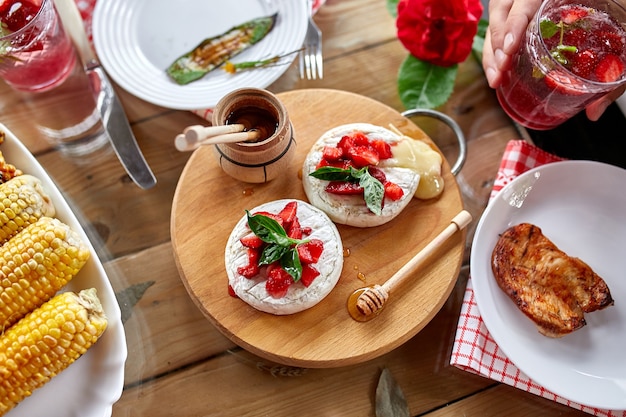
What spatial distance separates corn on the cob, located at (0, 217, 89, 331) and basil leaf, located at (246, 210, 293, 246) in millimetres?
479

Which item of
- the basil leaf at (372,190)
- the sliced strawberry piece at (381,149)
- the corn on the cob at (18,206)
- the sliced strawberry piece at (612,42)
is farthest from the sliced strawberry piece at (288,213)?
the sliced strawberry piece at (612,42)

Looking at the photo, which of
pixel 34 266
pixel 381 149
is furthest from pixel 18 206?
pixel 381 149

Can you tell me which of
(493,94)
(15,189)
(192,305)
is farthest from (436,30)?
(15,189)

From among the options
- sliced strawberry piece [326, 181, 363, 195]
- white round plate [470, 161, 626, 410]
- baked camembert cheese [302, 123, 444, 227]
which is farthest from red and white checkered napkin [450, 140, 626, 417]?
sliced strawberry piece [326, 181, 363, 195]

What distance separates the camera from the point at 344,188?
5.81 ft

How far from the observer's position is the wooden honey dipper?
5.57ft

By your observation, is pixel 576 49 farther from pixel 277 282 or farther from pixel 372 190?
pixel 277 282

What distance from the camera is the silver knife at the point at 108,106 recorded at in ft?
6.52

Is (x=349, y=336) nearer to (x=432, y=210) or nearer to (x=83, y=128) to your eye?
(x=432, y=210)

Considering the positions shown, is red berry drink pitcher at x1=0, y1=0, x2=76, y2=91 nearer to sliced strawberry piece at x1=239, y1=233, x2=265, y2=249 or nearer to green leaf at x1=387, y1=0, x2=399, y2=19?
sliced strawberry piece at x1=239, y1=233, x2=265, y2=249

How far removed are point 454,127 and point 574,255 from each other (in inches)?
22.3

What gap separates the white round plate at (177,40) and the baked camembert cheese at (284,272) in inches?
20.0

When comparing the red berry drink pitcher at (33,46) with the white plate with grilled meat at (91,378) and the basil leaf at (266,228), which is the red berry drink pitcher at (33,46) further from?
the basil leaf at (266,228)

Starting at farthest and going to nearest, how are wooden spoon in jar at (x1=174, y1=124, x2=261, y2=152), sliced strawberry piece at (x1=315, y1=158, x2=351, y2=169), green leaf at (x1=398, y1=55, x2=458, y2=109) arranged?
green leaf at (x1=398, y1=55, x2=458, y2=109) < sliced strawberry piece at (x1=315, y1=158, x2=351, y2=169) < wooden spoon in jar at (x1=174, y1=124, x2=261, y2=152)
